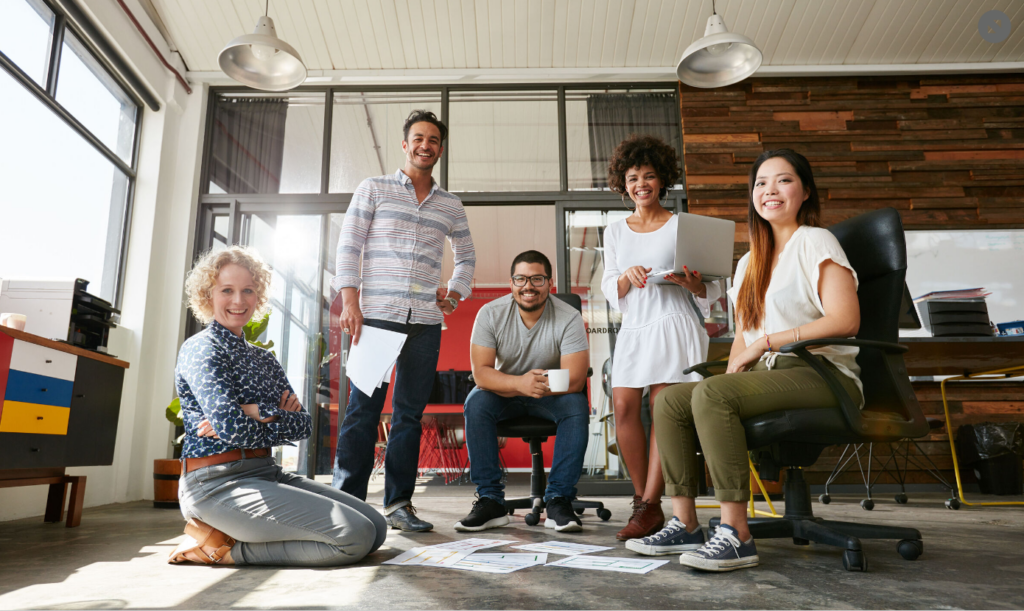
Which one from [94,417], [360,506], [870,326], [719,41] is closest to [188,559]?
[360,506]

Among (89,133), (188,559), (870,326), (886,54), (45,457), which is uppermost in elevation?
(886,54)

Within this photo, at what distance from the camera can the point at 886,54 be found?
449 centimetres

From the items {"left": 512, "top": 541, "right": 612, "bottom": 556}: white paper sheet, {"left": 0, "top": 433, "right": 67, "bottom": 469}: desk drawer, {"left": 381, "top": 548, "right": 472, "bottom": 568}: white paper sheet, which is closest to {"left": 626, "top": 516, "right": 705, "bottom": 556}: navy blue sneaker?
{"left": 512, "top": 541, "right": 612, "bottom": 556}: white paper sheet

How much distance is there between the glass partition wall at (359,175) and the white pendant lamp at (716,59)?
3.68ft

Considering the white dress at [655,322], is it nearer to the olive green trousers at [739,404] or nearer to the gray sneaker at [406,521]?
the olive green trousers at [739,404]

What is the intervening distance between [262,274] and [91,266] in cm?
243

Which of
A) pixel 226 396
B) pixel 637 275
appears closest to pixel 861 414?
pixel 637 275

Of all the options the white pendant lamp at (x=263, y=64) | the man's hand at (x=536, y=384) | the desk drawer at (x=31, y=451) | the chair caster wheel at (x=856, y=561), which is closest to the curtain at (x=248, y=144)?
the white pendant lamp at (x=263, y=64)

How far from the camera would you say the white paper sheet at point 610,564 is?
147 centimetres

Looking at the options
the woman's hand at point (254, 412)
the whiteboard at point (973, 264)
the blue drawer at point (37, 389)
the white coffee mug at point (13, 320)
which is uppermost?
the whiteboard at point (973, 264)

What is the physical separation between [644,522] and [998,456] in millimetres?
3068

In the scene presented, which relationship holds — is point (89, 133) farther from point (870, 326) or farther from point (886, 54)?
point (886, 54)

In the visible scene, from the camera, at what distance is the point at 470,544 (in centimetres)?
181

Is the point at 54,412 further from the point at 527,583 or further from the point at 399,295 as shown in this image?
the point at 527,583
